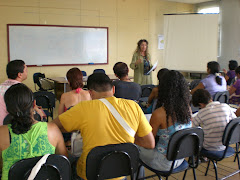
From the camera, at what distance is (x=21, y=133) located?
4.97 feet

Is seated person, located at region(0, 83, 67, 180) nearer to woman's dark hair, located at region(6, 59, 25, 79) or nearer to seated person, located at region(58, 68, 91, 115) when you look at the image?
seated person, located at region(58, 68, 91, 115)

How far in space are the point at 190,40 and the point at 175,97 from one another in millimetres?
6733

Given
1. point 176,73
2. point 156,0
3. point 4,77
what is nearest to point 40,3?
point 4,77

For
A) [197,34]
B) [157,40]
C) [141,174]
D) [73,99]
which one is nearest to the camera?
[141,174]

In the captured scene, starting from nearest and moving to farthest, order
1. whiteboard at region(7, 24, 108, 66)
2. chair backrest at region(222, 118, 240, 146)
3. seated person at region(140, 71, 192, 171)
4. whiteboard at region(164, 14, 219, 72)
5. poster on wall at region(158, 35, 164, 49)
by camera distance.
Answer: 1. seated person at region(140, 71, 192, 171)
2. chair backrest at region(222, 118, 240, 146)
3. whiteboard at region(7, 24, 108, 66)
4. whiteboard at region(164, 14, 219, 72)
5. poster on wall at region(158, 35, 164, 49)

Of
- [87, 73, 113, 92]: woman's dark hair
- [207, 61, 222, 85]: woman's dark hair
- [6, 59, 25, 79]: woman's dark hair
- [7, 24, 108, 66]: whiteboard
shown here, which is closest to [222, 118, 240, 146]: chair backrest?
[87, 73, 113, 92]: woman's dark hair

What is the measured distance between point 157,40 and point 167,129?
719 cm

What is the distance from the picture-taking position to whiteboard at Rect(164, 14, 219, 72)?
805 cm

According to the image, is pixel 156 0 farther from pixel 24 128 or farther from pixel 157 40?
pixel 24 128

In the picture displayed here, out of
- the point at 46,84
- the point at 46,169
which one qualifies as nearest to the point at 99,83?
the point at 46,169

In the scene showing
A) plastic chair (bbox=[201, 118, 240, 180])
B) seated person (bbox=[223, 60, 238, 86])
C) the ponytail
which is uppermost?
seated person (bbox=[223, 60, 238, 86])

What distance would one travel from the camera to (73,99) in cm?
284

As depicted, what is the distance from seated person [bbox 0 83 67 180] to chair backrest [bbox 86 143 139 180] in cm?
31

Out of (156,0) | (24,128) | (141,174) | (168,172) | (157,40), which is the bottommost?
(141,174)
